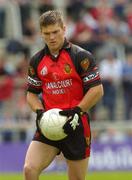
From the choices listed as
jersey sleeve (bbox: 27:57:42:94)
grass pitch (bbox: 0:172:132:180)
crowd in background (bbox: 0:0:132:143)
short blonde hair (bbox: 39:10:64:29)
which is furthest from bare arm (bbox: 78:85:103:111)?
crowd in background (bbox: 0:0:132:143)

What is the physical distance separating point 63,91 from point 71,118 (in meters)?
0.33

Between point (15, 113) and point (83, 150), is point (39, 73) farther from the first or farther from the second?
point (15, 113)

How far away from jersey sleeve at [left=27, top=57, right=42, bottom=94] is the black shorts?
506mm

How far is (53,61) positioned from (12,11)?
11689mm

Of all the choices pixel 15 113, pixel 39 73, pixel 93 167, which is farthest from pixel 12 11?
pixel 39 73

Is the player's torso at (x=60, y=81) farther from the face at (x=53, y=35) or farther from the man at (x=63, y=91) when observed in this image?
the face at (x=53, y=35)

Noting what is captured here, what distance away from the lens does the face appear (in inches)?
326

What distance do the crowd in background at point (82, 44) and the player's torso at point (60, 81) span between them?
8.84 m

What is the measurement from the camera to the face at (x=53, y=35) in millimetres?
8273

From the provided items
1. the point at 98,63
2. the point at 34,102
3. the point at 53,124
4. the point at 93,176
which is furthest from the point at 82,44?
the point at 53,124

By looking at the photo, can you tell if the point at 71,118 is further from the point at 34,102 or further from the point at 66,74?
the point at 34,102

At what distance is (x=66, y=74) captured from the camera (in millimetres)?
8438

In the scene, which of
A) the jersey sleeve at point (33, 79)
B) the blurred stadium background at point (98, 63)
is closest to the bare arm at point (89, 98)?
the jersey sleeve at point (33, 79)

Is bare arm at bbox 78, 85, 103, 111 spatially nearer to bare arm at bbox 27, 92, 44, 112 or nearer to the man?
the man
